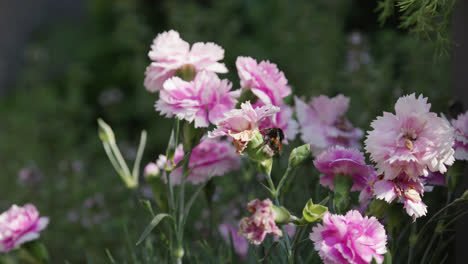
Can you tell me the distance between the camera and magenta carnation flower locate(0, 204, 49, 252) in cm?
82

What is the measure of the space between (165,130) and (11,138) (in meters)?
0.81

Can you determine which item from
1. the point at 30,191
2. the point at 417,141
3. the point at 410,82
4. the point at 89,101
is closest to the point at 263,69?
the point at 417,141

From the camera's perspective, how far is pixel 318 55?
84.5 inches

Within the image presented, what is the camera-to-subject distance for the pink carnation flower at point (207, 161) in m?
0.88

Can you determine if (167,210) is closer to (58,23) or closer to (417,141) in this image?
(417,141)

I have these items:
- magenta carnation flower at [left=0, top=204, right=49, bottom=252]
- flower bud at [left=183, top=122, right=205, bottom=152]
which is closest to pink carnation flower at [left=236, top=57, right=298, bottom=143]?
flower bud at [left=183, top=122, right=205, bottom=152]

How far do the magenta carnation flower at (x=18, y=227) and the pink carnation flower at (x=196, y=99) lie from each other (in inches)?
12.3

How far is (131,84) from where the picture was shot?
9.96ft

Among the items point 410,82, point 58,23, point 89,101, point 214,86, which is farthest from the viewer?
point 58,23

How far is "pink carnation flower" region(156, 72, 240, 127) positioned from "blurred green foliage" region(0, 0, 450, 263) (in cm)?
28

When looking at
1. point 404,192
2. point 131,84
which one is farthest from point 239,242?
point 131,84

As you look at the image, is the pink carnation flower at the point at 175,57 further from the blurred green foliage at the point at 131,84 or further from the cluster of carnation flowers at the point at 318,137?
the blurred green foliage at the point at 131,84

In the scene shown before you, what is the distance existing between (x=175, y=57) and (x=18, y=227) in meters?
0.39

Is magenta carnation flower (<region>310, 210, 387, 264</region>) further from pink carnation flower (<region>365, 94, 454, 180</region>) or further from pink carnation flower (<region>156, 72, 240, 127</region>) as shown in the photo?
pink carnation flower (<region>156, 72, 240, 127</region>)
